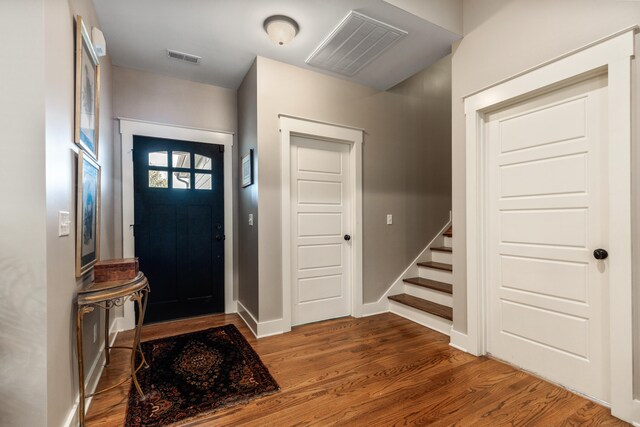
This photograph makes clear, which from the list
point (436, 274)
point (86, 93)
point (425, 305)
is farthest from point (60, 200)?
point (436, 274)

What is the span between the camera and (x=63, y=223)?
59.2 inches

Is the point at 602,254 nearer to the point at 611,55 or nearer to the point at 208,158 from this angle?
the point at 611,55

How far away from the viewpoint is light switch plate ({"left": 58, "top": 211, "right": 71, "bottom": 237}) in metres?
1.46

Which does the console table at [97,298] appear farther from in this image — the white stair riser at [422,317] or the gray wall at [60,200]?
the white stair riser at [422,317]

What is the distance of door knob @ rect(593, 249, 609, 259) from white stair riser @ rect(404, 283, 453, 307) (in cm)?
145

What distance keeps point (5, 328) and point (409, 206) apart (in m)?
3.58

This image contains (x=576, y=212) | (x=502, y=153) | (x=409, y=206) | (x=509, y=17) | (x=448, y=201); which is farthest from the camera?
(x=448, y=201)

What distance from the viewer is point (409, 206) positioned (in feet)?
12.3

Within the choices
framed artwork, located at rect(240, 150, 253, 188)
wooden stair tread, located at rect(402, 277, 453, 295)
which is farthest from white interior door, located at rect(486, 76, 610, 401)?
framed artwork, located at rect(240, 150, 253, 188)

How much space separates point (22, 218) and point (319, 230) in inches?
94.1

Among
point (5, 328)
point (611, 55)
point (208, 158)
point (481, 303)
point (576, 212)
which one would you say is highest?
point (611, 55)

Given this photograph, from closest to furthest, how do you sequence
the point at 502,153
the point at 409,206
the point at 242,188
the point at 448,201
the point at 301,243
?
the point at 502,153 < the point at 301,243 < the point at 242,188 < the point at 409,206 < the point at 448,201

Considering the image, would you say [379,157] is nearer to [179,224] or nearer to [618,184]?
[618,184]

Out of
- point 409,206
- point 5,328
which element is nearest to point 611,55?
point 409,206
